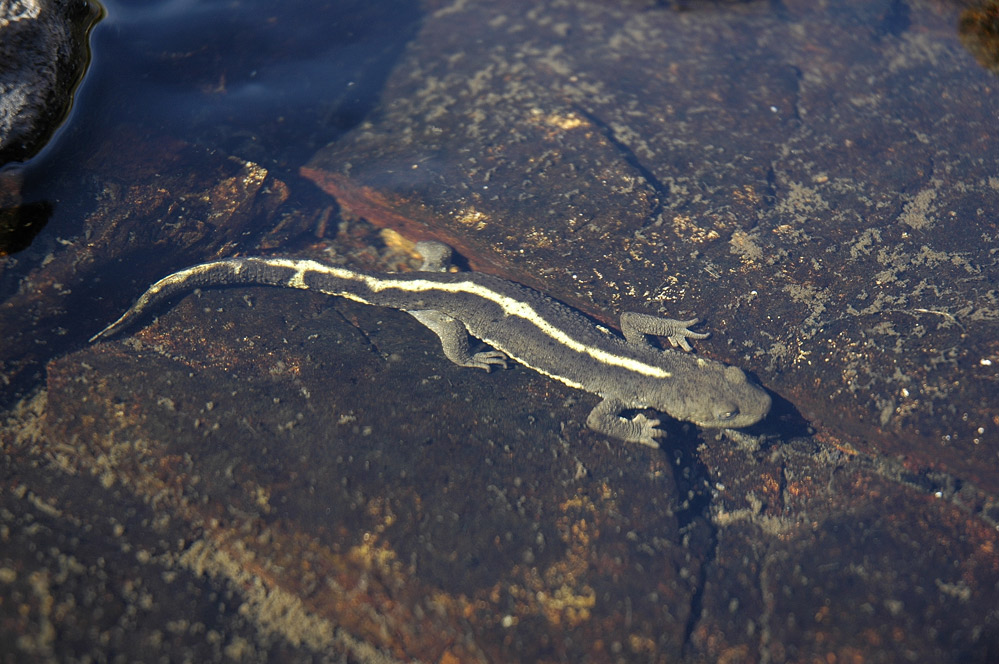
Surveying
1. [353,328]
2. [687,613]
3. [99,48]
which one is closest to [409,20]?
[99,48]

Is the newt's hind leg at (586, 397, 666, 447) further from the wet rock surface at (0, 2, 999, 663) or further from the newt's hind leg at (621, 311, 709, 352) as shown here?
the newt's hind leg at (621, 311, 709, 352)

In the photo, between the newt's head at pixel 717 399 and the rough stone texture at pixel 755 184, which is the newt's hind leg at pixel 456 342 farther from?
the newt's head at pixel 717 399

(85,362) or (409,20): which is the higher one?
(409,20)

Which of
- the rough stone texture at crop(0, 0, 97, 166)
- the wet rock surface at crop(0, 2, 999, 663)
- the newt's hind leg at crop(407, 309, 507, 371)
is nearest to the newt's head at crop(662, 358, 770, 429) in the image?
the wet rock surface at crop(0, 2, 999, 663)

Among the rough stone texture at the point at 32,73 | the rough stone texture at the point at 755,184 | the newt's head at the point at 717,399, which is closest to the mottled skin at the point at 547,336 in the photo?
the newt's head at the point at 717,399

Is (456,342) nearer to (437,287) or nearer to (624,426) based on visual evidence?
(437,287)

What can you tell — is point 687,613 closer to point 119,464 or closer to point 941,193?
point 119,464
